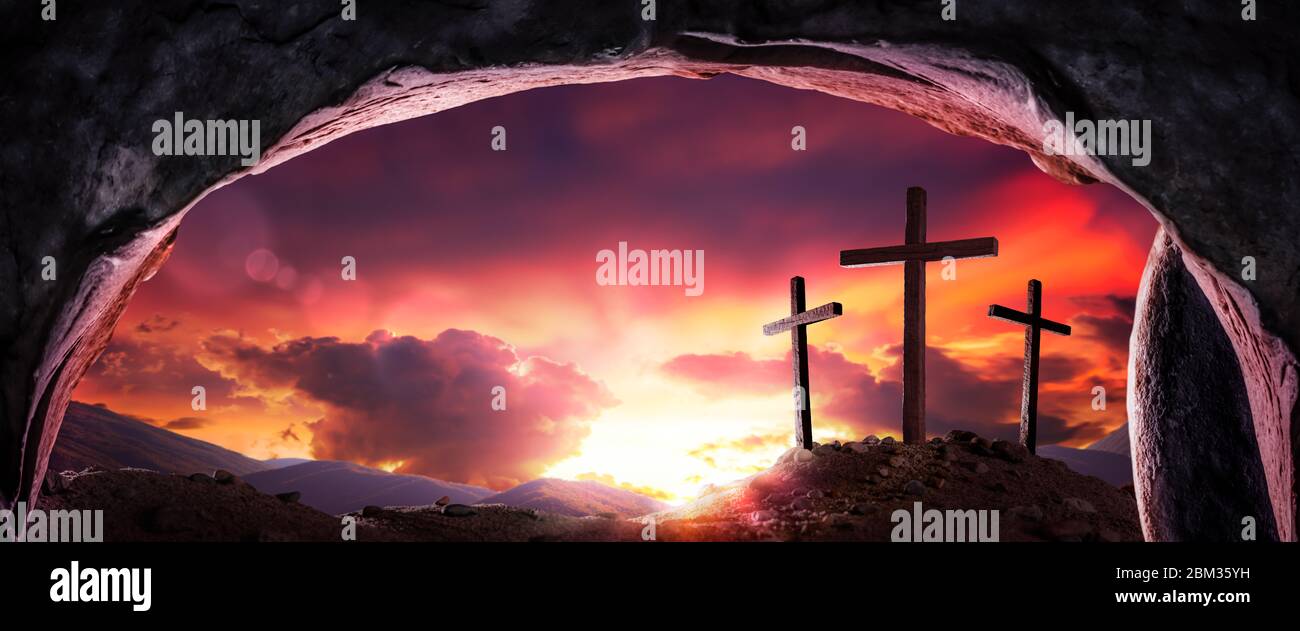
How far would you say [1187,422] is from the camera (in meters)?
5.39

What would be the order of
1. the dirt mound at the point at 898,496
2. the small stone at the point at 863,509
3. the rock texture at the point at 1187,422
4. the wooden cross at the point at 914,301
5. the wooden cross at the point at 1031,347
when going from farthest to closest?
the wooden cross at the point at 1031,347
the wooden cross at the point at 914,301
the small stone at the point at 863,509
the dirt mound at the point at 898,496
the rock texture at the point at 1187,422

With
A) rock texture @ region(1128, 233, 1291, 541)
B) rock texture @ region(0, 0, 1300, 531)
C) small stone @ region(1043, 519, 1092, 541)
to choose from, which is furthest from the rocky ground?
rock texture @ region(0, 0, 1300, 531)

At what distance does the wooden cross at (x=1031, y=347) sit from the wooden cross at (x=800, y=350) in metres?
2.66

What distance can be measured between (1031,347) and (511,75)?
26.2 ft

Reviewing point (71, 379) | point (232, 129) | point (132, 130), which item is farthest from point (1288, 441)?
point (71, 379)

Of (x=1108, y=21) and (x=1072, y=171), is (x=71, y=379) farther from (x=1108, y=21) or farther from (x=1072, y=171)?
(x=1072, y=171)

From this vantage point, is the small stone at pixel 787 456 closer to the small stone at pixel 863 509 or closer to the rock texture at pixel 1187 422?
the small stone at pixel 863 509

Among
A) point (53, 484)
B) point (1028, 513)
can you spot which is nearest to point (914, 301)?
point (1028, 513)

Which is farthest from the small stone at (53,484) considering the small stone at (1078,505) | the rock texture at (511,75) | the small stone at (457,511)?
the small stone at (1078,505)

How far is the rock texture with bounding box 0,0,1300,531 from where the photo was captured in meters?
3.75

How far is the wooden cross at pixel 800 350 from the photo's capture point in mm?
8570

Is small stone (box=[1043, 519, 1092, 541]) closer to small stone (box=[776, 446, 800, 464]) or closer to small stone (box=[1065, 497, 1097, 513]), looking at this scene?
small stone (box=[1065, 497, 1097, 513])
